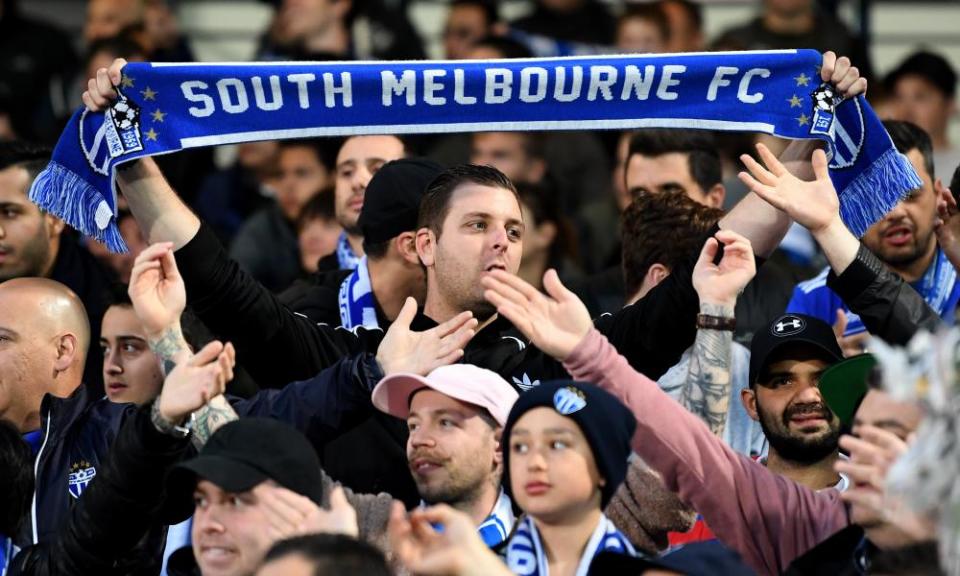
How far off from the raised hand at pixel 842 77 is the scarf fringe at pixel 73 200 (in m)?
2.59

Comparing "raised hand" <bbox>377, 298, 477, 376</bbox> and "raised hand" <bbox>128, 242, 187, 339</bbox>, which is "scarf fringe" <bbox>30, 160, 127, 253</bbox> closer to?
"raised hand" <bbox>128, 242, 187, 339</bbox>

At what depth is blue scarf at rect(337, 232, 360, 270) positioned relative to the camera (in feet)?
28.6

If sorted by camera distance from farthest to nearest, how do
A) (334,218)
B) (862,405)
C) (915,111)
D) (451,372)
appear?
(915,111)
(334,218)
(451,372)
(862,405)

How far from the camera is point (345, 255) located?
8797mm

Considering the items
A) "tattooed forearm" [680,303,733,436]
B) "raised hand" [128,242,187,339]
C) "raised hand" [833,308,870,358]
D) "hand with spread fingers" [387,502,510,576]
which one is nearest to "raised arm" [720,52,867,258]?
"tattooed forearm" [680,303,733,436]

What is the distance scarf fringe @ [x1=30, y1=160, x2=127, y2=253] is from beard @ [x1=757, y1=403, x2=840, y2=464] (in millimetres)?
2414

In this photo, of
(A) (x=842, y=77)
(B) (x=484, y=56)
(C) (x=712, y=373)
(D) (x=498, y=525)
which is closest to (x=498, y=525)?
(D) (x=498, y=525)

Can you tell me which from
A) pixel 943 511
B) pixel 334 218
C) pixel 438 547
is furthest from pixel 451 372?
pixel 334 218

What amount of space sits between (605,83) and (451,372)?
1.41 m

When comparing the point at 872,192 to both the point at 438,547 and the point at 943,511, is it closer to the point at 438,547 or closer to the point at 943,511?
the point at 943,511

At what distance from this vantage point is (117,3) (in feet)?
39.7

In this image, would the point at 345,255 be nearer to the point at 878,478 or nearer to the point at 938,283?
the point at 938,283

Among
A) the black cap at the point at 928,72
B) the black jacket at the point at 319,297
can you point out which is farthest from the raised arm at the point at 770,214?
the black cap at the point at 928,72

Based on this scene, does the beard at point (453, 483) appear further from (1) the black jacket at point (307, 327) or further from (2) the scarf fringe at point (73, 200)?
(2) the scarf fringe at point (73, 200)
